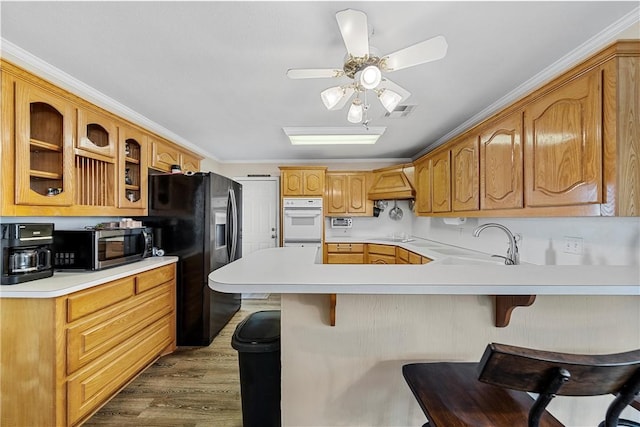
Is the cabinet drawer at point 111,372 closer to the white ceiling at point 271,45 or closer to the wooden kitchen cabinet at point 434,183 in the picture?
the white ceiling at point 271,45

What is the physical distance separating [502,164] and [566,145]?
0.55 m

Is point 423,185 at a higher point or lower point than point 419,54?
lower

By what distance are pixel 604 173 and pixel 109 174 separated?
10.8 feet

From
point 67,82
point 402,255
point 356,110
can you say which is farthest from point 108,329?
point 402,255

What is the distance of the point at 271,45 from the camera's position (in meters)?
1.53

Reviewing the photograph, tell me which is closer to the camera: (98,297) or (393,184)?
(98,297)

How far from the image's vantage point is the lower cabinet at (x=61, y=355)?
4.83 feet

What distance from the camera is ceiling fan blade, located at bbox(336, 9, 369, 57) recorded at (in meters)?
1.08

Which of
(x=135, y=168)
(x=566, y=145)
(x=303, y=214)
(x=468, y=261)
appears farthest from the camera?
Result: (x=303, y=214)

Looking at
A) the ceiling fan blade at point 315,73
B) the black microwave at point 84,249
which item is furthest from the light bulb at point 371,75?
the black microwave at point 84,249

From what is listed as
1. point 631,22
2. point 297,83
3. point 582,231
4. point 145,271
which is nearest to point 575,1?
point 631,22

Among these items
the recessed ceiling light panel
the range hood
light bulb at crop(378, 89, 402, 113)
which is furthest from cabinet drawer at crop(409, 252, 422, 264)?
light bulb at crop(378, 89, 402, 113)

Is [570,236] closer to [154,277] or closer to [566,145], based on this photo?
[566,145]

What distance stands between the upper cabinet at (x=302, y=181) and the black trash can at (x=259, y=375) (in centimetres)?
307
